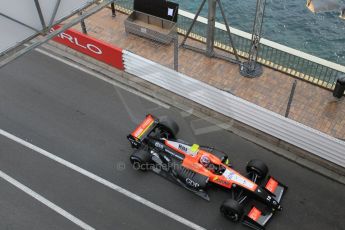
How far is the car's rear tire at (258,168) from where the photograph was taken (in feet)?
34.5

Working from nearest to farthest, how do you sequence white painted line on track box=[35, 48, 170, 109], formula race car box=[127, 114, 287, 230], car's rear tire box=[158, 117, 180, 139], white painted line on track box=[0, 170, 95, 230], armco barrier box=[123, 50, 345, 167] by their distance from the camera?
formula race car box=[127, 114, 287, 230] → white painted line on track box=[0, 170, 95, 230] → armco barrier box=[123, 50, 345, 167] → car's rear tire box=[158, 117, 180, 139] → white painted line on track box=[35, 48, 170, 109]

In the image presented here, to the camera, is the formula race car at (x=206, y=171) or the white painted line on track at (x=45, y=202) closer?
the formula race car at (x=206, y=171)

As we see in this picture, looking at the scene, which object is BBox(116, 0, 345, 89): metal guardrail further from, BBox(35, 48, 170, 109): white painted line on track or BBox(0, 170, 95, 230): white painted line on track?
BBox(0, 170, 95, 230): white painted line on track

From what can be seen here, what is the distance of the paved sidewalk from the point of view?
12.2 metres

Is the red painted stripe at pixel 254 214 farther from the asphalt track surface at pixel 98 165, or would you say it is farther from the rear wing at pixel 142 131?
the rear wing at pixel 142 131

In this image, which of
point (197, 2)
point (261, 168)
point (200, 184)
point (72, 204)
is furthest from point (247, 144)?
point (197, 2)

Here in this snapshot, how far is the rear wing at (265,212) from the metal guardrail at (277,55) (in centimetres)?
437

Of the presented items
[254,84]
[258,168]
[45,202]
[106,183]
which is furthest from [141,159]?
[254,84]

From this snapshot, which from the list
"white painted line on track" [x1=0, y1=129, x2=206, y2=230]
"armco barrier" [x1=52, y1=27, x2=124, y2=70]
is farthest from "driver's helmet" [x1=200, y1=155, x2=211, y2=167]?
"armco barrier" [x1=52, y1=27, x2=124, y2=70]

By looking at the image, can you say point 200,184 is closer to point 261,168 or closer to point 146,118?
point 261,168

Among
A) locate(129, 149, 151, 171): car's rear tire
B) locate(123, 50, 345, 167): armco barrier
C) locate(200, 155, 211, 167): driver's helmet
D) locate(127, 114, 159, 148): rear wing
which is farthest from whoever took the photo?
locate(127, 114, 159, 148): rear wing

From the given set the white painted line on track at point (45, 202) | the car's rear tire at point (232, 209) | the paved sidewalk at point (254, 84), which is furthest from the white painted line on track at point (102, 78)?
the white painted line on track at point (45, 202)

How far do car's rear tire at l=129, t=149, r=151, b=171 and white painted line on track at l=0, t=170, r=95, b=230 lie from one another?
6.78 ft

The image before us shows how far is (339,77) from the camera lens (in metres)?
12.4
